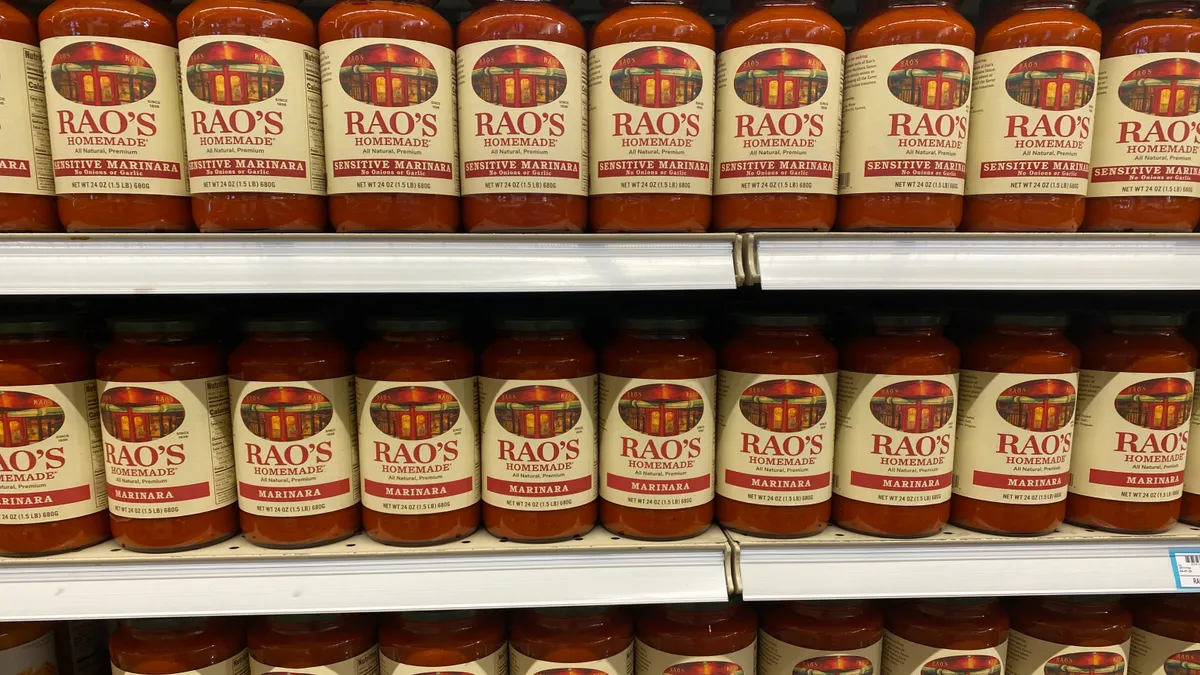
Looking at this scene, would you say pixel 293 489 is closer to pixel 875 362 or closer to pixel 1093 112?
pixel 875 362

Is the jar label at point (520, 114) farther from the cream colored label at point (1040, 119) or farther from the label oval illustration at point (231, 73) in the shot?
the cream colored label at point (1040, 119)

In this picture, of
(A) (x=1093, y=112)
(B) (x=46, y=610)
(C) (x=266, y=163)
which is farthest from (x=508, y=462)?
(A) (x=1093, y=112)

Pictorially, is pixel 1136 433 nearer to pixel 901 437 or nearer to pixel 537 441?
pixel 901 437

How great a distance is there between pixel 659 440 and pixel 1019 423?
484mm

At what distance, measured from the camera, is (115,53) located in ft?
2.67

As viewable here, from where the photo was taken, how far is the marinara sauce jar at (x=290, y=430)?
868 mm

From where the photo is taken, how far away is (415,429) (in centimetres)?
88

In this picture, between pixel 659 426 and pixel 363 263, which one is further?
pixel 659 426

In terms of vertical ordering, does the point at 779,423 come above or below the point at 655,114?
below

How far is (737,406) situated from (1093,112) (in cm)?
60

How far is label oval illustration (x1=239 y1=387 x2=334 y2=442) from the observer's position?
866 mm

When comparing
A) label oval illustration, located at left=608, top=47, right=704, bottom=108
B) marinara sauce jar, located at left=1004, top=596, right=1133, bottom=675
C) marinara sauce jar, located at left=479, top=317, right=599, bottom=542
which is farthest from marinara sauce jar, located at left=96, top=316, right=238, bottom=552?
marinara sauce jar, located at left=1004, top=596, right=1133, bottom=675

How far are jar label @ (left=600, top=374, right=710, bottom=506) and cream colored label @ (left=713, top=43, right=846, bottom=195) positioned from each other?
28 cm

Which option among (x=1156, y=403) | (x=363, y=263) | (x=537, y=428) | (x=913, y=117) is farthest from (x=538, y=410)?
(x=1156, y=403)
